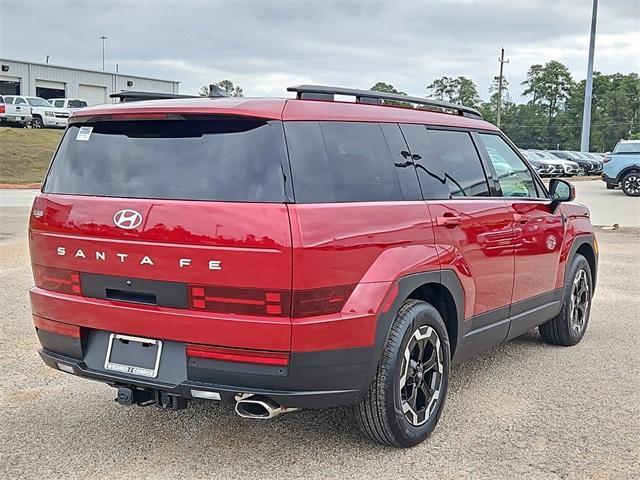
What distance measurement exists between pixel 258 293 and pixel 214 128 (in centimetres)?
84

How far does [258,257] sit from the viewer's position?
3072 millimetres

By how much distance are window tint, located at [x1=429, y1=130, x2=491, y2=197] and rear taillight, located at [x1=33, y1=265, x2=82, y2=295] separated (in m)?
2.17

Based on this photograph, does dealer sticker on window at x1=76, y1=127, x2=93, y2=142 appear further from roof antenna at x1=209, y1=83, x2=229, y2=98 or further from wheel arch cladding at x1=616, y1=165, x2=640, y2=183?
wheel arch cladding at x1=616, y1=165, x2=640, y2=183

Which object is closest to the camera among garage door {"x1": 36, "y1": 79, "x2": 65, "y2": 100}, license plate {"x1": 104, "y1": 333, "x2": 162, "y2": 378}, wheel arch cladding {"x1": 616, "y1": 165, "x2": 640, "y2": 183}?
license plate {"x1": 104, "y1": 333, "x2": 162, "y2": 378}

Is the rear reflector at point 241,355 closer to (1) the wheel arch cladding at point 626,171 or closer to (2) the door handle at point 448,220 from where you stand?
(2) the door handle at point 448,220

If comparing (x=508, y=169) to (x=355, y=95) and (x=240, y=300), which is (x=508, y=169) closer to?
(x=355, y=95)

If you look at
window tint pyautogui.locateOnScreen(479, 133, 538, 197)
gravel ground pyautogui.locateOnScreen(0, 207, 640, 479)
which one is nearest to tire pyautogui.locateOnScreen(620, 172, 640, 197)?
gravel ground pyautogui.locateOnScreen(0, 207, 640, 479)

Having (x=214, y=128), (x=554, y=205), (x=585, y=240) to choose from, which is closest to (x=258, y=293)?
(x=214, y=128)

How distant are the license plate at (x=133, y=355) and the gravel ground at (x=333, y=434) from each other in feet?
1.68

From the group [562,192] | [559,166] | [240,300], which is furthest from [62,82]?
[240,300]

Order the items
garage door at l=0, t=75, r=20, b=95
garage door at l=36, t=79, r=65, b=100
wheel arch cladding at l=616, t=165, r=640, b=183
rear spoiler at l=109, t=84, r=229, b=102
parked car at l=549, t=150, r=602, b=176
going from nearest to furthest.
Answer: rear spoiler at l=109, t=84, r=229, b=102, wheel arch cladding at l=616, t=165, r=640, b=183, parked car at l=549, t=150, r=602, b=176, garage door at l=0, t=75, r=20, b=95, garage door at l=36, t=79, r=65, b=100

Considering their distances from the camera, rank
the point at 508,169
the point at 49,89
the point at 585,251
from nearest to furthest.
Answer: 1. the point at 508,169
2. the point at 585,251
3. the point at 49,89

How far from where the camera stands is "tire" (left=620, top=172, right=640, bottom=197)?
22.6 m

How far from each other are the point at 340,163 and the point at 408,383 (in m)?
1.23
